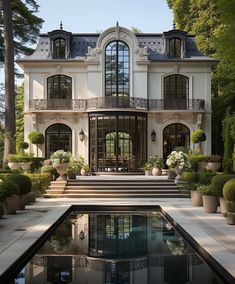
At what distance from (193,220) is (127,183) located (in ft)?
26.9

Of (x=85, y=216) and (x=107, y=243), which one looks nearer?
(x=107, y=243)

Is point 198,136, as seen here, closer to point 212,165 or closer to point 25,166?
point 212,165

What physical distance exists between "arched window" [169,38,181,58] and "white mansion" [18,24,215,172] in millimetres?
317

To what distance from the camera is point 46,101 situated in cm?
2762

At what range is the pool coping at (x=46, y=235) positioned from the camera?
695 cm

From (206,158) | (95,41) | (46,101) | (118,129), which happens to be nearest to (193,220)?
(206,158)

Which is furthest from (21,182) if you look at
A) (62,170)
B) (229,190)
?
(229,190)

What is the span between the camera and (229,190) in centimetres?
1148

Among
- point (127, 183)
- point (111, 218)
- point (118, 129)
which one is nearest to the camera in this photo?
point (111, 218)

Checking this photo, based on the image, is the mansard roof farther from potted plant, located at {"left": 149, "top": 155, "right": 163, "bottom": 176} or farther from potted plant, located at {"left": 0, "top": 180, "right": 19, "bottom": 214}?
potted plant, located at {"left": 0, "top": 180, "right": 19, "bottom": 214}

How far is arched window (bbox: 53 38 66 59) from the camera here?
2860 centimetres

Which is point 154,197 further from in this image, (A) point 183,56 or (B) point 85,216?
(A) point 183,56

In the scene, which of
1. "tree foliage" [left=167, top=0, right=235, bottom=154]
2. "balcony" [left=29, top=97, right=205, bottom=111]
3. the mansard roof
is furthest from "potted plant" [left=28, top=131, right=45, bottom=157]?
"tree foliage" [left=167, top=0, right=235, bottom=154]

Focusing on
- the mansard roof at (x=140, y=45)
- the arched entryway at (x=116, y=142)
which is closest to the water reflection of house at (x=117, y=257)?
the arched entryway at (x=116, y=142)
